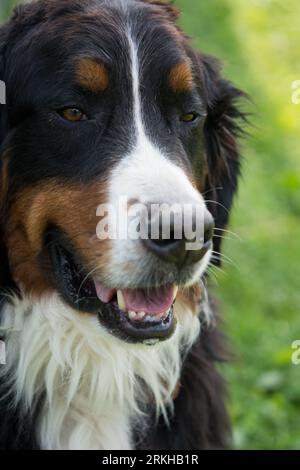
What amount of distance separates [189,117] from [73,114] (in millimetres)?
563

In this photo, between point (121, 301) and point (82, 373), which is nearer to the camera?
point (121, 301)

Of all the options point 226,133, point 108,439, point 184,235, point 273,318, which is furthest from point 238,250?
point 184,235

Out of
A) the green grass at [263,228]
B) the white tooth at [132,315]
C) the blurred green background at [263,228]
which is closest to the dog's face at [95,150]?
the white tooth at [132,315]

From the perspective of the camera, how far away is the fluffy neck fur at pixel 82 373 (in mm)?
3855

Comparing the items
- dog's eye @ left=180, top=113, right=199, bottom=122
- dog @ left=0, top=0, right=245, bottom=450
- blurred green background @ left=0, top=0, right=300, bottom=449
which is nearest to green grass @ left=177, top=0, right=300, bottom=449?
blurred green background @ left=0, top=0, right=300, bottom=449

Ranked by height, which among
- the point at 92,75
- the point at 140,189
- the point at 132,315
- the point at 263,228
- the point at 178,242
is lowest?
the point at 132,315

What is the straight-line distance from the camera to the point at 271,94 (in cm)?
941

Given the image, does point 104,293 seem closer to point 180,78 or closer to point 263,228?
point 180,78

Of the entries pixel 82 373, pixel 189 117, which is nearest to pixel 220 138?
pixel 189 117

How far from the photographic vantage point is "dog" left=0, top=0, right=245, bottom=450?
3.49 metres

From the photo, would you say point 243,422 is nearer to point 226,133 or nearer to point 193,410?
point 193,410

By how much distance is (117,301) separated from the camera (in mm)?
3635

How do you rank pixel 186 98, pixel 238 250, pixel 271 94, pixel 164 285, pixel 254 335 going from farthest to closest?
pixel 271 94 < pixel 238 250 < pixel 254 335 < pixel 186 98 < pixel 164 285

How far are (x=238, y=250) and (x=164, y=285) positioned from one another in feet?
11.7
